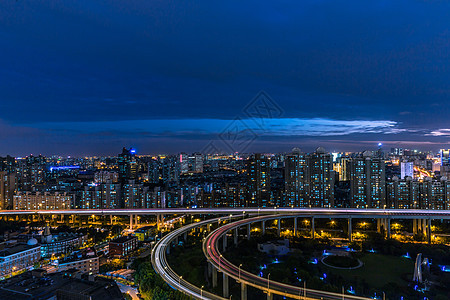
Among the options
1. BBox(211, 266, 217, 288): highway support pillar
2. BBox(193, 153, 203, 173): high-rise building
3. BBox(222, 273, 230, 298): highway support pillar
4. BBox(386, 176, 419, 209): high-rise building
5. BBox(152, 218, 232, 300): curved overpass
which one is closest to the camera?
BBox(152, 218, 232, 300): curved overpass

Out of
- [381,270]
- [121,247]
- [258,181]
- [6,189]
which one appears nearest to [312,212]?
[258,181]

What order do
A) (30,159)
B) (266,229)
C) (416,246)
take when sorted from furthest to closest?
(30,159) → (266,229) → (416,246)

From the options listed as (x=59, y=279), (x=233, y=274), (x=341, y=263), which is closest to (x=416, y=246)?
(x=341, y=263)

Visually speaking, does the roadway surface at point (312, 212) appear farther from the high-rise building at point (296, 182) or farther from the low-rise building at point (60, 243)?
the low-rise building at point (60, 243)

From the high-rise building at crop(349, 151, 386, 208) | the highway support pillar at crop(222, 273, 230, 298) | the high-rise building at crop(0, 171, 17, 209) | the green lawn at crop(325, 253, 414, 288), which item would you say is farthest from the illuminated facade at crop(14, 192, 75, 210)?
the high-rise building at crop(349, 151, 386, 208)

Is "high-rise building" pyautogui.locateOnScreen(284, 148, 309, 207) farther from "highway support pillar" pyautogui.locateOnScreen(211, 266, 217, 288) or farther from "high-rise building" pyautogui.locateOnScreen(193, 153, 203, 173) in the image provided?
"high-rise building" pyautogui.locateOnScreen(193, 153, 203, 173)

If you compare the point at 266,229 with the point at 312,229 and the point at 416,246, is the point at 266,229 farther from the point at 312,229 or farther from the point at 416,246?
the point at 416,246
